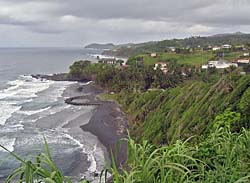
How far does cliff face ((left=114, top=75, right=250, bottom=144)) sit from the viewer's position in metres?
23.3

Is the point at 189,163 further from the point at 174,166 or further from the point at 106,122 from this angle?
the point at 106,122

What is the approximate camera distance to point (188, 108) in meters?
30.7

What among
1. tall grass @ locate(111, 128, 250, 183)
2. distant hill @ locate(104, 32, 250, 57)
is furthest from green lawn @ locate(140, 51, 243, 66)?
tall grass @ locate(111, 128, 250, 183)

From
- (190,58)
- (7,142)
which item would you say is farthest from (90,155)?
(190,58)

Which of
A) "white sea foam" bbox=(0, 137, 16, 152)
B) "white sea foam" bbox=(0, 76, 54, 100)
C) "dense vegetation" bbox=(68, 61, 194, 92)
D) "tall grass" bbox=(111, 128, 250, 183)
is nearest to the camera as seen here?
"tall grass" bbox=(111, 128, 250, 183)

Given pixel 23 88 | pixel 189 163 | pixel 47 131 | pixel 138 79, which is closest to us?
pixel 189 163

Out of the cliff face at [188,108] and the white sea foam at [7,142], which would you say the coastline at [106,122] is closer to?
the cliff face at [188,108]

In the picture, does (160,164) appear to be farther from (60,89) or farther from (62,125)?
(60,89)

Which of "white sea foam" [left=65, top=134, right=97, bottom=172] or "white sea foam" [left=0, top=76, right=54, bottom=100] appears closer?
"white sea foam" [left=65, top=134, right=97, bottom=172]

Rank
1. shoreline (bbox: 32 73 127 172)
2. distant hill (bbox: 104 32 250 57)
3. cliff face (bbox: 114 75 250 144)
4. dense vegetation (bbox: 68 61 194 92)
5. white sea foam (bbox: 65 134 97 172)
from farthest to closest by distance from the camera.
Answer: distant hill (bbox: 104 32 250 57)
dense vegetation (bbox: 68 61 194 92)
shoreline (bbox: 32 73 127 172)
white sea foam (bbox: 65 134 97 172)
cliff face (bbox: 114 75 250 144)

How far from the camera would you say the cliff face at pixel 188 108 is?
918 inches

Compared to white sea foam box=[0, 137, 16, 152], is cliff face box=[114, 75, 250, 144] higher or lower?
higher

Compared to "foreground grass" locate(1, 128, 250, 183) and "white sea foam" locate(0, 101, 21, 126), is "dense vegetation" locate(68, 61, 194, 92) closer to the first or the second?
"white sea foam" locate(0, 101, 21, 126)

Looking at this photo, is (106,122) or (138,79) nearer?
(106,122)
